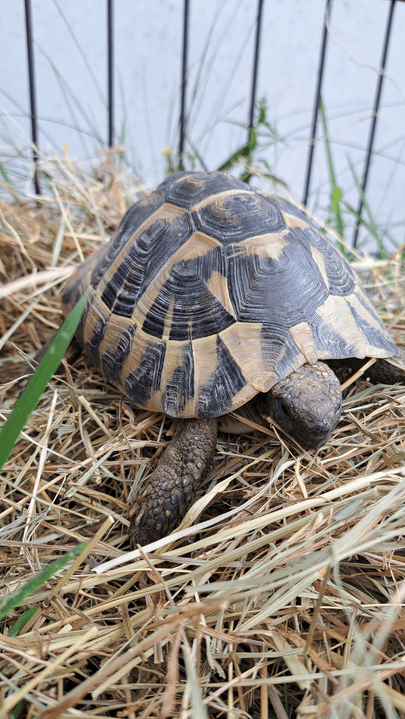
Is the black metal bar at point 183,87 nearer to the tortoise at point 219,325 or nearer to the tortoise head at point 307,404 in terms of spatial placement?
the tortoise at point 219,325

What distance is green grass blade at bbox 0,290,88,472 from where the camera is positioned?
66 centimetres

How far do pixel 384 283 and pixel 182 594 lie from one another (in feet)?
4.73

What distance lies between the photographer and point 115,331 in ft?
4.50

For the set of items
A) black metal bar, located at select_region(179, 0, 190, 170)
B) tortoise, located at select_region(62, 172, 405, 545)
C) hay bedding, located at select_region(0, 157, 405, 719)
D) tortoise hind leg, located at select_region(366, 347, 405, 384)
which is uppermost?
black metal bar, located at select_region(179, 0, 190, 170)

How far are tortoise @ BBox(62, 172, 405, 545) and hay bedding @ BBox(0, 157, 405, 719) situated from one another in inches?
3.5

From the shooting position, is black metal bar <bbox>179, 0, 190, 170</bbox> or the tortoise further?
black metal bar <bbox>179, 0, 190, 170</bbox>

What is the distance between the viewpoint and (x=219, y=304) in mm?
1215

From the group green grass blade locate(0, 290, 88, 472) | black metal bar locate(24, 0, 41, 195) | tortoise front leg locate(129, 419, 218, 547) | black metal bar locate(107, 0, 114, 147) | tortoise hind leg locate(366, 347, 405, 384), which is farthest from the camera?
black metal bar locate(107, 0, 114, 147)

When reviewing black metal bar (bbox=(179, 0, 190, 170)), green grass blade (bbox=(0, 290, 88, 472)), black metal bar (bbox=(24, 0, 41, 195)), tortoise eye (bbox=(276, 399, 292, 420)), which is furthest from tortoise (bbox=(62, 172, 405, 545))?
black metal bar (bbox=(179, 0, 190, 170))

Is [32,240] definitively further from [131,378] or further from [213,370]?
[213,370]

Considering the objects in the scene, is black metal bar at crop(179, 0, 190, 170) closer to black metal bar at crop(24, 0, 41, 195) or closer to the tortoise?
black metal bar at crop(24, 0, 41, 195)

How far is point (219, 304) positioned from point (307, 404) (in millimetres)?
327

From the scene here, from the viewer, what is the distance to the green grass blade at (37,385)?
661 millimetres

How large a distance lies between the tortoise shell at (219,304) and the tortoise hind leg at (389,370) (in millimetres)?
34
